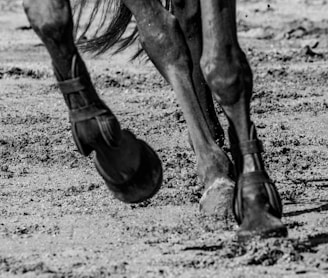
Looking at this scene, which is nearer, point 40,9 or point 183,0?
point 40,9

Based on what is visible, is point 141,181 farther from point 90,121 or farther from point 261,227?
point 261,227

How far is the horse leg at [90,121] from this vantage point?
4.50 m

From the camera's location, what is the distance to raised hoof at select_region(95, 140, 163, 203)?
468 centimetres

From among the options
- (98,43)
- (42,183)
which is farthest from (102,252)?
(98,43)

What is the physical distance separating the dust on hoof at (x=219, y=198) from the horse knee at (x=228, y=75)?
44 centimetres

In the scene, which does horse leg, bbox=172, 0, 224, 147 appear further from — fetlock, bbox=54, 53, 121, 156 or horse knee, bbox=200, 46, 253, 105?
fetlock, bbox=54, 53, 121, 156

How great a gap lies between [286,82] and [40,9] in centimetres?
501

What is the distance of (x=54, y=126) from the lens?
7.74m

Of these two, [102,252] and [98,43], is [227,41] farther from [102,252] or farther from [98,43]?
[98,43]

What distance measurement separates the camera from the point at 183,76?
502 centimetres

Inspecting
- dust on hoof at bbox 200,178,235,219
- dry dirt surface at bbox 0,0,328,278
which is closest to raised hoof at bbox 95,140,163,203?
dry dirt surface at bbox 0,0,328,278

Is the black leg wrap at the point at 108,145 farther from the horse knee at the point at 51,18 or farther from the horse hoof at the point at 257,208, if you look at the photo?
the horse hoof at the point at 257,208

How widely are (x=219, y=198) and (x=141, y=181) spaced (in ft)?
1.19

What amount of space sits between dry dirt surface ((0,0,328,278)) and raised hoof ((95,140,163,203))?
0.15m
